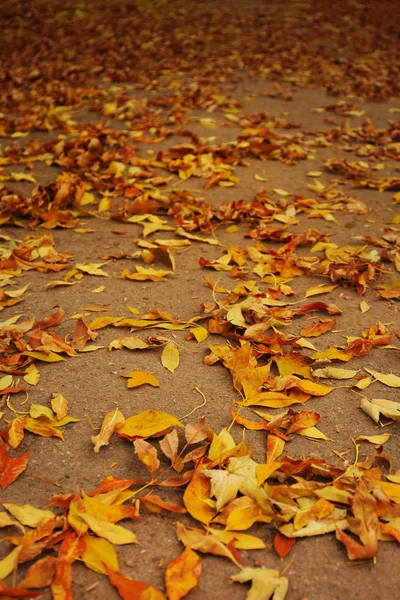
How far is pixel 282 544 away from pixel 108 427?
57cm

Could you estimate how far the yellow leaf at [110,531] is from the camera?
130 cm

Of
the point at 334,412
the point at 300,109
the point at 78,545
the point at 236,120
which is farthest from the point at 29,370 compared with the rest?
the point at 300,109

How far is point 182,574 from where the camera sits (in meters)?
1.23

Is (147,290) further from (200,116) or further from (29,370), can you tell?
(200,116)

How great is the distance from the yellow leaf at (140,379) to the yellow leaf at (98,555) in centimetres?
57

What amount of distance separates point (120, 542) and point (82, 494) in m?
0.16

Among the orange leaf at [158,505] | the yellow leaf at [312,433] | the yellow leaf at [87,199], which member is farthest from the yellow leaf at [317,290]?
the yellow leaf at [87,199]

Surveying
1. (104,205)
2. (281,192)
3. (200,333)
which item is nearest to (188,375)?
(200,333)

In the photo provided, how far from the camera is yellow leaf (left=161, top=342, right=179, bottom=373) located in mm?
1896

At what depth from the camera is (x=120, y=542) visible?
1.30 meters

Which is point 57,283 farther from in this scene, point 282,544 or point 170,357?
point 282,544

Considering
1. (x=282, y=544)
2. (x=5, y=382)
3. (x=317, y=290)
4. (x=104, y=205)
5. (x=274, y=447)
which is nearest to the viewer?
(x=282, y=544)

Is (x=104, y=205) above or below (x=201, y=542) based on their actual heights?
below

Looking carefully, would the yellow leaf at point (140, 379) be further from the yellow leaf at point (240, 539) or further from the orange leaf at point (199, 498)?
the yellow leaf at point (240, 539)
